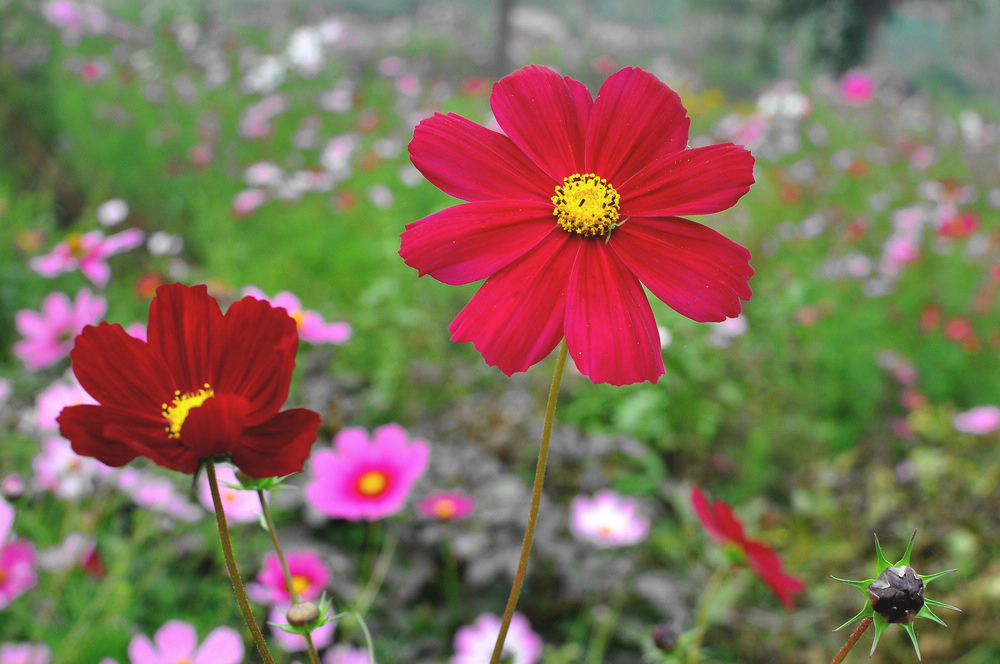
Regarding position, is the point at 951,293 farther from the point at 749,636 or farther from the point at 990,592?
the point at 749,636

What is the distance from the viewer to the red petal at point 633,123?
37cm

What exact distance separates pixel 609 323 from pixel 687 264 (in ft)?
0.18

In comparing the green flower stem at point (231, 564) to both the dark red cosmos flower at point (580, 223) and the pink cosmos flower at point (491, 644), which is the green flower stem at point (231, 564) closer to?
the dark red cosmos flower at point (580, 223)

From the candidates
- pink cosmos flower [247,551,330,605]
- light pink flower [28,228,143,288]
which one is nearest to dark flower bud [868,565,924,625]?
pink cosmos flower [247,551,330,605]

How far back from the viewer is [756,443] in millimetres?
1592

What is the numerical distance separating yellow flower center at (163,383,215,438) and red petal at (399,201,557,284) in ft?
0.44

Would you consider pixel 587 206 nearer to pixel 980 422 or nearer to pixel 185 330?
pixel 185 330

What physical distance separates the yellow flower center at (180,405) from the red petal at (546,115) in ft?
0.73

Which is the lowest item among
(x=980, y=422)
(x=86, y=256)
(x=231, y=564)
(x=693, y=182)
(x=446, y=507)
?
(x=231, y=564)

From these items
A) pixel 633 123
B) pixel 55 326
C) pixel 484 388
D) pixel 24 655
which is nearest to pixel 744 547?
pixel 633 123

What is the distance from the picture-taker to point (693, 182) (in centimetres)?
35

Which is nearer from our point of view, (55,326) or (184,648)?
(184,648)

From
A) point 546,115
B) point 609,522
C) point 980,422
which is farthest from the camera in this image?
point 980,422

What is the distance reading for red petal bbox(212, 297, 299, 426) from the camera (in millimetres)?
336
